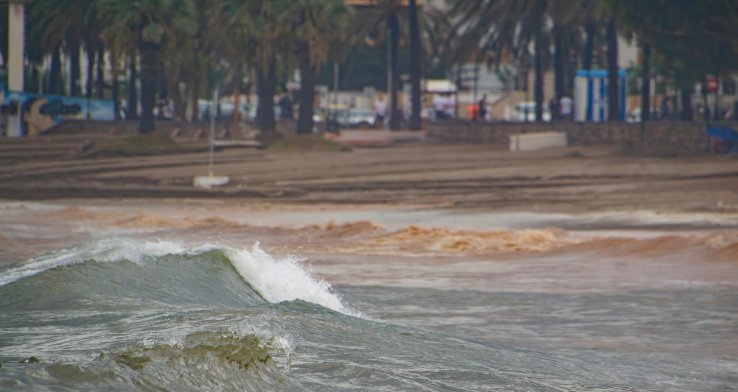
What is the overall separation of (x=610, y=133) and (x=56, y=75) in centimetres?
1722

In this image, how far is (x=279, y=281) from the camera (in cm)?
1599

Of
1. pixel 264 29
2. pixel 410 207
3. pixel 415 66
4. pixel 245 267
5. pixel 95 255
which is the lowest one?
pixel 410 207

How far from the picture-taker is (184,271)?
631 inches

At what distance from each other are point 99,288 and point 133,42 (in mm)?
28015

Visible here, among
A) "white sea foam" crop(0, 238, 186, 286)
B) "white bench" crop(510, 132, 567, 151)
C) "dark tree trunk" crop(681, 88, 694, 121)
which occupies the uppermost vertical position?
"dark tree trunk" crop(681, 88, 694, 121)

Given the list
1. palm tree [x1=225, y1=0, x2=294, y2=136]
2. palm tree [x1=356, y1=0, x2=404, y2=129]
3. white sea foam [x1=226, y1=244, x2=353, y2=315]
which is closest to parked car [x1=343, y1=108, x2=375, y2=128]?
palm tree [x1=356, y1=0, x2=404, y2=129]

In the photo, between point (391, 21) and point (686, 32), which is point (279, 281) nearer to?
point (686, 32)

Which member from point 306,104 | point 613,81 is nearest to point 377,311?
point 613,81

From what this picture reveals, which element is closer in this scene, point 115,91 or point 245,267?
point 245,267

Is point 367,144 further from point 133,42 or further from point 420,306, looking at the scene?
point 420,306

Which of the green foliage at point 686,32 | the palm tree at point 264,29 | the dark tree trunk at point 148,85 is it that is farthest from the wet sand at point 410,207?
the palm tree at point 264,29

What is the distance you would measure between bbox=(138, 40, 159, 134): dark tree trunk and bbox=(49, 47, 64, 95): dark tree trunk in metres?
5.64

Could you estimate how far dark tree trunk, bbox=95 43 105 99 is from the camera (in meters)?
39.5

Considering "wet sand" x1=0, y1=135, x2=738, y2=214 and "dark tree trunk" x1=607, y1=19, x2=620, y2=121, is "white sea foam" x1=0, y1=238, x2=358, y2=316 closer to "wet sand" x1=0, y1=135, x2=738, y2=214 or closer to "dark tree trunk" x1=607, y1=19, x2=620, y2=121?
"wet sand" x1=0, y1=135, x2=738, y2=214
